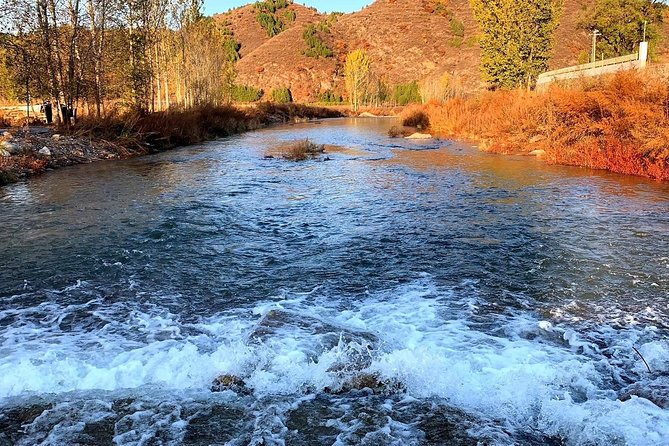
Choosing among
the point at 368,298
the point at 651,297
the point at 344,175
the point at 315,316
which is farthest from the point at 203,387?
the point at 344,175

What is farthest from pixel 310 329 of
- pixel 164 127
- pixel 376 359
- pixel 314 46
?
pixel 314 46

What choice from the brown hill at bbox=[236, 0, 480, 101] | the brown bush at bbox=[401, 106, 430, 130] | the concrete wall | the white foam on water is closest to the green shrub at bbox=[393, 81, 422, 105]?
the brown hill at bbox=[236, 0, 480, 101]

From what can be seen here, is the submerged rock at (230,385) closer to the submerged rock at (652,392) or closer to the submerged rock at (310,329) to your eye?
the submerged rock at (310,329)

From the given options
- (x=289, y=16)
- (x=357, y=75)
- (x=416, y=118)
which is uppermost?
(x=289, y=16)

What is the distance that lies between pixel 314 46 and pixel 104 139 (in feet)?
319

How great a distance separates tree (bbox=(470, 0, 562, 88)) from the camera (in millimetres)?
33844

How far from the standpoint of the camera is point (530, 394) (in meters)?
4.07

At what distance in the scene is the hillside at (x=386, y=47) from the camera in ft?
311

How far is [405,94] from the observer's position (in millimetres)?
84500

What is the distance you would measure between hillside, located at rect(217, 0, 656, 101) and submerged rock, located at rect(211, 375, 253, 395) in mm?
84942

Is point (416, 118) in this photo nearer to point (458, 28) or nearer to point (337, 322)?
point (337, 322)

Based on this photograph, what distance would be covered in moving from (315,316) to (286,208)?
5.56 meters

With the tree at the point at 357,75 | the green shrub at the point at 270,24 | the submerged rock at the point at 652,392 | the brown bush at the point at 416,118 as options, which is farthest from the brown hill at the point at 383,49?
the submerged rock at the point at 652,392

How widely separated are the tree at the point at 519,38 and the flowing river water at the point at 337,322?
26.4m
